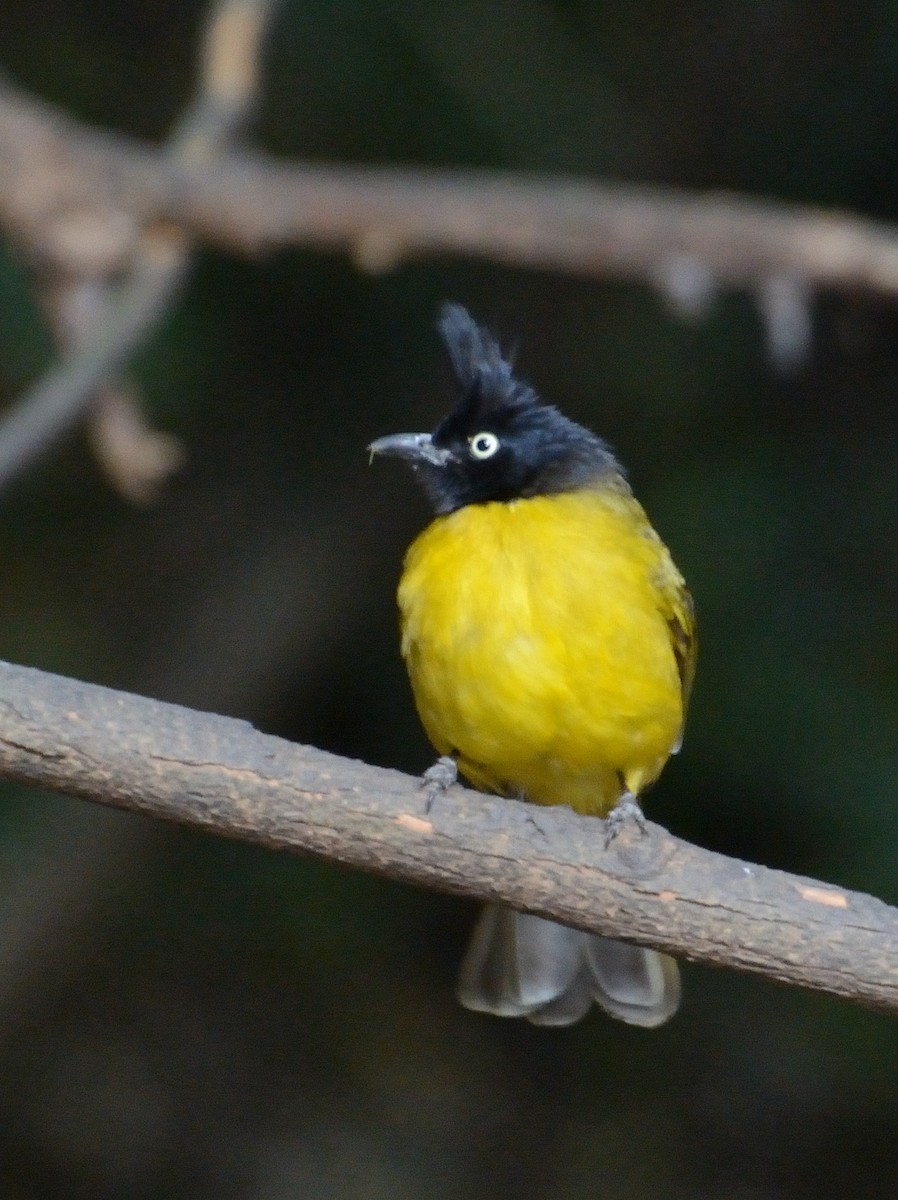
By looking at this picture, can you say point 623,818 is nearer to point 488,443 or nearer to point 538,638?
point 538,638

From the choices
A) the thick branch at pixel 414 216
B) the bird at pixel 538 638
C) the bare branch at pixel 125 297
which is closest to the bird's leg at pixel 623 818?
the bird at pixel 538 638

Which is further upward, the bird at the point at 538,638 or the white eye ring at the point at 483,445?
the white eye ring at the point at 483,445

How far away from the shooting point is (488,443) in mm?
3891

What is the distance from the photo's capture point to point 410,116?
6.07m

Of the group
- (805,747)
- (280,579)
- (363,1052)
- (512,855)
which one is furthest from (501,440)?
(363,1052)

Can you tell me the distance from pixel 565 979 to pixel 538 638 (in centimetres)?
85

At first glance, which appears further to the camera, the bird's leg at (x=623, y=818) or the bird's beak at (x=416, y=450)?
the bird's beak at (x=416, y=450)

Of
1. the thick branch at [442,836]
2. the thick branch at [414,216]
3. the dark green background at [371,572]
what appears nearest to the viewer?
the thick branch at [442,836]

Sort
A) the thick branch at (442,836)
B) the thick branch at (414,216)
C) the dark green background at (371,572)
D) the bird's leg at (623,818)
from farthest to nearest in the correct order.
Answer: the dark green background at (371,572) < the thick branch at (414,216) < the bird's leg at (623,818) < the thick branch at (442,836)

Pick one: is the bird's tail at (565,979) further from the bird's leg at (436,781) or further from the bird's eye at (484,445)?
the bird's eye at (484,445)

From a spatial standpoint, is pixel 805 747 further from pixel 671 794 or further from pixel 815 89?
pixel 815 89

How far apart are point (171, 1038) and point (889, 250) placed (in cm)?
341

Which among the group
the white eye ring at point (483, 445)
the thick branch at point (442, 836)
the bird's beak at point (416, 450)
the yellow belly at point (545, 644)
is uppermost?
the white eye ring at point (483, 445)

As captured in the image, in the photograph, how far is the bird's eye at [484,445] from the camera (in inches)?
153
